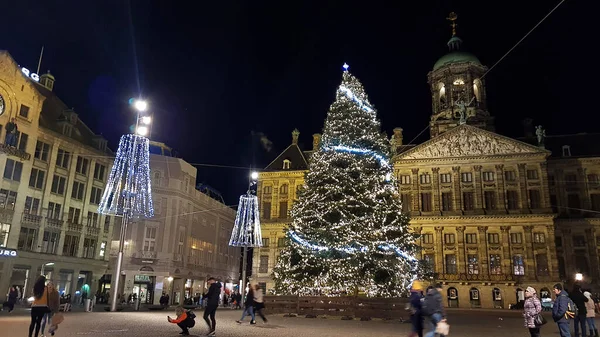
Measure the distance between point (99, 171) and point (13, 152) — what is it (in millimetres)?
9914

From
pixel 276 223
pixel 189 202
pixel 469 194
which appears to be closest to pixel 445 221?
pixel 469 194

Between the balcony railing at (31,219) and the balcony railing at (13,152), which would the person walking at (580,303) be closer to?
the balcony railing at (31,219)

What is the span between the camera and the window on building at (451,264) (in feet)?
184

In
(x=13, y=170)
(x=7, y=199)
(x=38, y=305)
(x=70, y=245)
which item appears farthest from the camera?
(x=70, y=245)

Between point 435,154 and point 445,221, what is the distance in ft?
29.3

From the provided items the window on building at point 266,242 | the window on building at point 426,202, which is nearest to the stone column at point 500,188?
the window on building at point 426,202

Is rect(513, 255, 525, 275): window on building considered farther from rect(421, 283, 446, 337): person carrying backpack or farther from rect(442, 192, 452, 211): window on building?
rect(421, 283, 446, 337): person carrying backpack

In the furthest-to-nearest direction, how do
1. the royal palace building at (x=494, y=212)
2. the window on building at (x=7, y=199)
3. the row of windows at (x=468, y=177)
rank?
the row of windows at (x=468, y=177), the royal palace building at (x=494, y=212), the window on building at (x=7, y=199)

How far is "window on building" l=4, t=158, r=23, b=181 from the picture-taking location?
123 feet

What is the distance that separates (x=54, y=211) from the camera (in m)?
41.0

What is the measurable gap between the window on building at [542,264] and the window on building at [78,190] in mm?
50910

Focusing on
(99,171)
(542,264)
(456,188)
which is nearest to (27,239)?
(99,171)

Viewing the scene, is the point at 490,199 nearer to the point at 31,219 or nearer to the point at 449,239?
→ the point at 449,239

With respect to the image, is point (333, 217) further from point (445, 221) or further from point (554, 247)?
point (554, 247)
